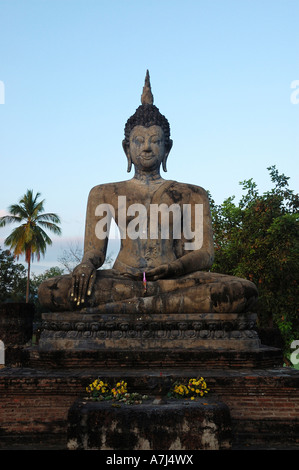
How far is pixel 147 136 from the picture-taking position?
25.1ft

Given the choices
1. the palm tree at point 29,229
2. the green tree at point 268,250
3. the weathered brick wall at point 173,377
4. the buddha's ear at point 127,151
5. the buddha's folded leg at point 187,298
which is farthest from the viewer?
the palm tree at point 29,229

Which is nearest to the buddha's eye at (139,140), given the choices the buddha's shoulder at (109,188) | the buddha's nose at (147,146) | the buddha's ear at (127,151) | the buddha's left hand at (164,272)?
the buddha's nose at (147,146)

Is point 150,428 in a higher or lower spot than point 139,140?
A: lower

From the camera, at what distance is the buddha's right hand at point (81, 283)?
6.16 m

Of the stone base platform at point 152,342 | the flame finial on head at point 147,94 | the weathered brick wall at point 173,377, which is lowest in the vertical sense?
the weathered brick wall at point 173,377

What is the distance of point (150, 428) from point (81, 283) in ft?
8.67

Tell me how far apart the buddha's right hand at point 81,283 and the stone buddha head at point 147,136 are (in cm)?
225

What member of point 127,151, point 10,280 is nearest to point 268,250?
point 127,151

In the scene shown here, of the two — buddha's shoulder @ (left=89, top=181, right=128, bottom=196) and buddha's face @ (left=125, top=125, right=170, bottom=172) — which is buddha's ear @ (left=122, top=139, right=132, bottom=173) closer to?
buddha's face @ (left=125, top=125, right=170, bottom=172)

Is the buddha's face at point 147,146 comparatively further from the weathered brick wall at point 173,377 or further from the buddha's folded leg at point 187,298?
the weathered brick wall at point 173,377

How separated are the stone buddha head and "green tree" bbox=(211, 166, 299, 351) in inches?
465

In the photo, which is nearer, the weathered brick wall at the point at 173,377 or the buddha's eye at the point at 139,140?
the weathered brick wall at the point at 173,377

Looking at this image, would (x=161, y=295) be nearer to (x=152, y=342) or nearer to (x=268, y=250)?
(x=152, y=342)

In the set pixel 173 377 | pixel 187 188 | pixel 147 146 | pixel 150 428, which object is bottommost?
pixel 150 428
